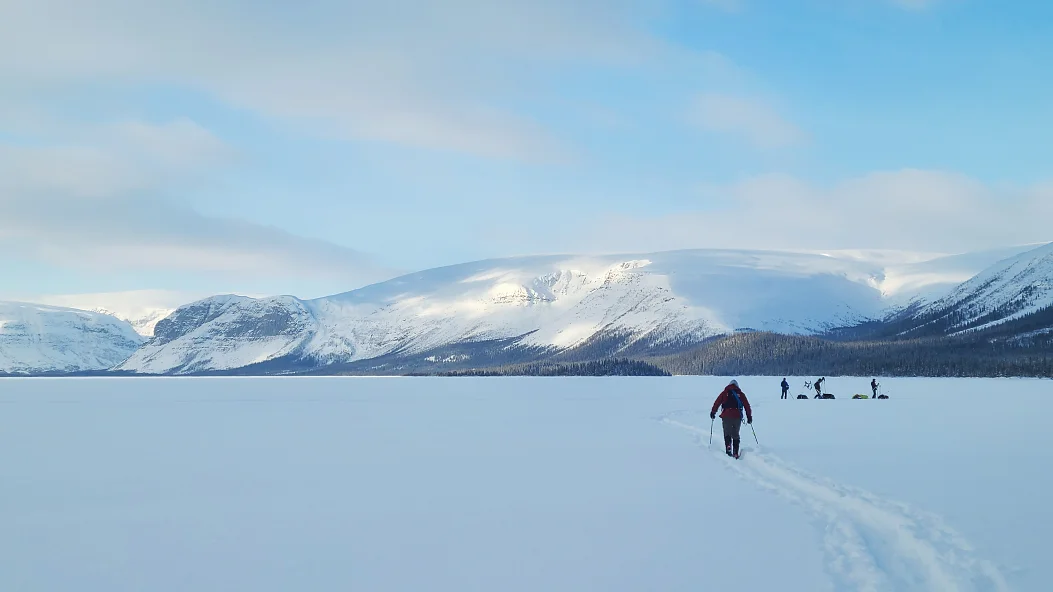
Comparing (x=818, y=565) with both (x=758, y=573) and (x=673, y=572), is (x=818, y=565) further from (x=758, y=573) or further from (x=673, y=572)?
(x=673, y=572)

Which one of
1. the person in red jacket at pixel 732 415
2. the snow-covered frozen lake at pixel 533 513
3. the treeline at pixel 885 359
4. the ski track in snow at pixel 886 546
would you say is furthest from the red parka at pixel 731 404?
the treeline at pixel 885 359

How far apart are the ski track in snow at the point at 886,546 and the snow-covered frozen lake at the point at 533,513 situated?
40 millimetres

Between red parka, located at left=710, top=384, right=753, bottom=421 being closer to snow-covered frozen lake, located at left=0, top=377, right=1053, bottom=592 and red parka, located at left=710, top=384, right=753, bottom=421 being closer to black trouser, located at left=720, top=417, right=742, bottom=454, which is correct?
black trouser, located at left=720, top=417, right=742, bottom=454

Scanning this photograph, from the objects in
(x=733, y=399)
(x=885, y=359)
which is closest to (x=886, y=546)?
(x=733, y=399)

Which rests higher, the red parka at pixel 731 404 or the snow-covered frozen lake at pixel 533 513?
the red parka at pixel 731 404

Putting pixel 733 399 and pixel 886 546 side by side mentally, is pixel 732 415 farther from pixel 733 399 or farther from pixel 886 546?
pixel 886 546

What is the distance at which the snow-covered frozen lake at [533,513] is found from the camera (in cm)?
873

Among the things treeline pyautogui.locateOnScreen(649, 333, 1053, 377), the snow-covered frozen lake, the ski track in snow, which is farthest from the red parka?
treeline pyautogui.locateOnScreen(649, 333, 1053, 377)

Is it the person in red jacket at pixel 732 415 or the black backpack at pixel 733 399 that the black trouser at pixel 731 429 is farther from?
the black backpack at pixel 733 399

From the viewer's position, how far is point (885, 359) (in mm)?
148000

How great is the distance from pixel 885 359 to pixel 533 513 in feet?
497

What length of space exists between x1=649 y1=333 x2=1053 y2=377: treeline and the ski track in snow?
4003 inches

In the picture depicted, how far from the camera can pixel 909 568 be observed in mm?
8680

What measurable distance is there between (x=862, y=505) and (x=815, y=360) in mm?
166403
